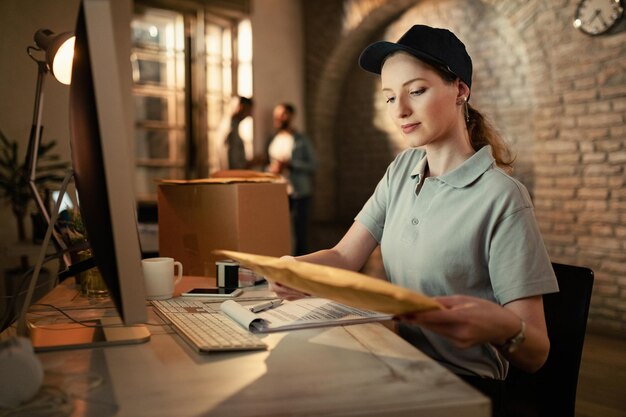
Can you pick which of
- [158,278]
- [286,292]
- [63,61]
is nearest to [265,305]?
[286,292]

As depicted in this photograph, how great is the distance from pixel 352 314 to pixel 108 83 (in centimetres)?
65

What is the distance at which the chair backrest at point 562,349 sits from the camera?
115 cm

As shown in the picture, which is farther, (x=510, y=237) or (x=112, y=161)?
(x=510, y=237)

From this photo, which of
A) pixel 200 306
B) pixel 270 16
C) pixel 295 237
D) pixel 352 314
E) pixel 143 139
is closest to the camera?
pixel 352 314

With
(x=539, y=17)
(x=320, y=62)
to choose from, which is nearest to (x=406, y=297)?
(x=539, y=17)

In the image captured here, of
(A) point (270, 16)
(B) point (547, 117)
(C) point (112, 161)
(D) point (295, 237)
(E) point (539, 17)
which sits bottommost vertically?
(D) point (295, 237)

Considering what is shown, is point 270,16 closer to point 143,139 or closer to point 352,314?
point 143,139

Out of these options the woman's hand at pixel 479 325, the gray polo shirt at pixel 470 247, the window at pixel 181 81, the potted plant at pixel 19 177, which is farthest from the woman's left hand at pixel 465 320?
the window at pixel 181 81

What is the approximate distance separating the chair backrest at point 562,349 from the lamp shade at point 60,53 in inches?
47.9

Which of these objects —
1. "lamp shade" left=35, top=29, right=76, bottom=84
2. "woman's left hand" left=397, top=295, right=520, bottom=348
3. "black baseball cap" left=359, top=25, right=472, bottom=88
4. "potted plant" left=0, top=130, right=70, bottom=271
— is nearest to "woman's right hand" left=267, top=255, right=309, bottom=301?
"woman's left hand" left=397, top=295, right=520, bottom=348

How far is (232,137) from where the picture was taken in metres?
5.17

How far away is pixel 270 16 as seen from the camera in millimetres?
6117

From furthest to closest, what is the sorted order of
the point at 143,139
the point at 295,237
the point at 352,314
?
1. the point at 295,237
2. the point at 143,139
3. the point at 352,314

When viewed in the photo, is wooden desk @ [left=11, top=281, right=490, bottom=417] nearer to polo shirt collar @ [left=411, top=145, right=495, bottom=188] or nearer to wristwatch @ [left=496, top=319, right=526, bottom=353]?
wristwatch @ [left=496, top=319, right=526, bottom=353]
